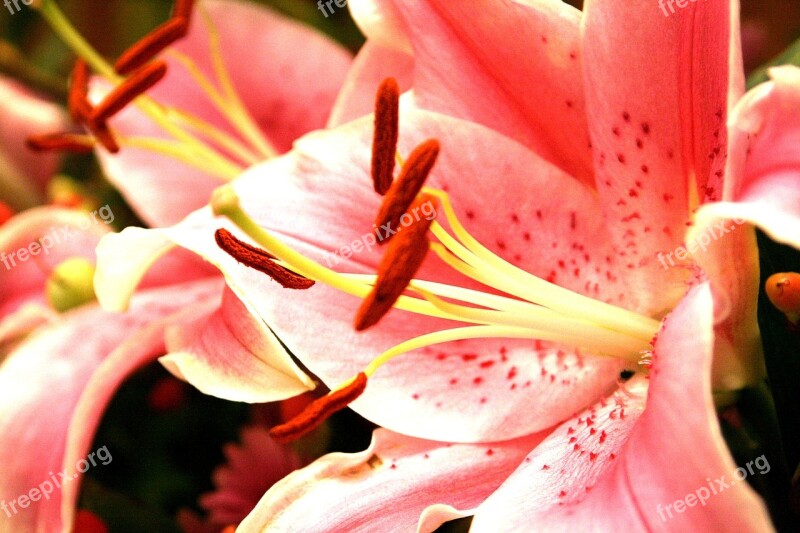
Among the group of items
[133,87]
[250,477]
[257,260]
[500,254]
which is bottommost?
[250,477]

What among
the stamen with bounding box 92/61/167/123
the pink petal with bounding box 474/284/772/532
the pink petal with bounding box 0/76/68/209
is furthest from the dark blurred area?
the pink petal with bounding box 474/284/772/532

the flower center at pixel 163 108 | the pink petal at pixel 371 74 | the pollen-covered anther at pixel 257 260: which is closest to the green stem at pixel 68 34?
the flower center at pixel 163 108

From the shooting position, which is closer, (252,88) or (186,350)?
(186,350)

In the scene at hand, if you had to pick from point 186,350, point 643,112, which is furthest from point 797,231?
point 186,350

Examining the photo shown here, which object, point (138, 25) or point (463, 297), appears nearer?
point (463, 297)

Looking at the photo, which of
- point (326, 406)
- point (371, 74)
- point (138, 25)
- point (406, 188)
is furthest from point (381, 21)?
point (138, 25)

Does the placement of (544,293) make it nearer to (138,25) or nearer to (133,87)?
(133,87)

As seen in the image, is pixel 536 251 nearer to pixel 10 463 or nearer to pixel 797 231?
pixel 797 231
